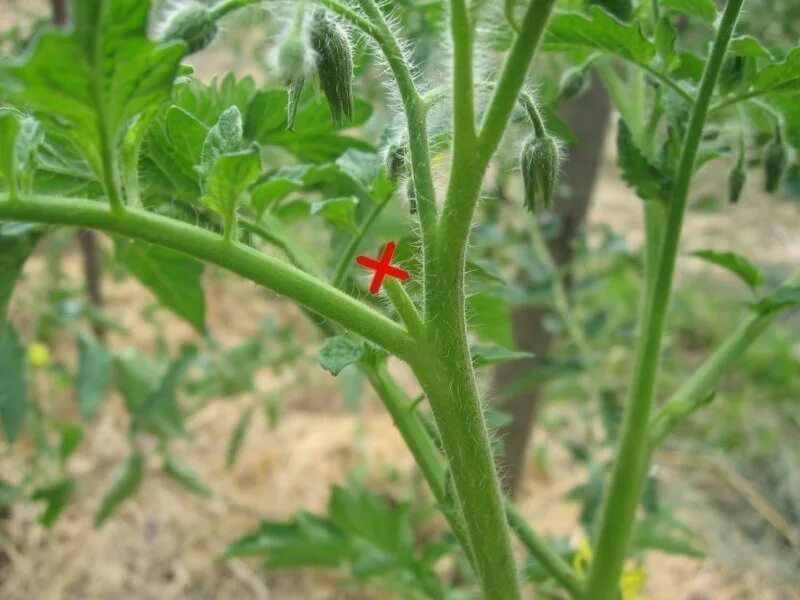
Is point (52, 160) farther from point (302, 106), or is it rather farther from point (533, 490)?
point (533, 490)

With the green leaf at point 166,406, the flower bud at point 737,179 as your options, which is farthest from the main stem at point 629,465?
the green leaf at point 166,406

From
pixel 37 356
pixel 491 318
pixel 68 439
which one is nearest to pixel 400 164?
pixel 491 318

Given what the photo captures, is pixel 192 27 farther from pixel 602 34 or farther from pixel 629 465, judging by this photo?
pixel 629 465

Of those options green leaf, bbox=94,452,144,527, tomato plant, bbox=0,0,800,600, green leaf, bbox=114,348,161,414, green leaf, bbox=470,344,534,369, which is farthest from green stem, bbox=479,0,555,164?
green leaf, bbox=94,452,144,527

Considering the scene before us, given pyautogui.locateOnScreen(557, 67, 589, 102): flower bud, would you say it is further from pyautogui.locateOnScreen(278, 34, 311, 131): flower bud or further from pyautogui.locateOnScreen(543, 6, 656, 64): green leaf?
pyautogui.locateOnScreen(278, 34, 311, 131): flower bud

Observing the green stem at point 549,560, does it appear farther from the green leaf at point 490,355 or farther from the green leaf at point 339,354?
the green leaf at point 339,354

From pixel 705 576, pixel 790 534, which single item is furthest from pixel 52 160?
pixel 790 534
